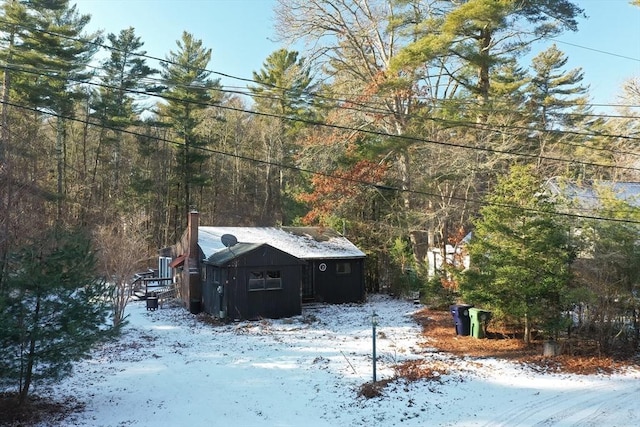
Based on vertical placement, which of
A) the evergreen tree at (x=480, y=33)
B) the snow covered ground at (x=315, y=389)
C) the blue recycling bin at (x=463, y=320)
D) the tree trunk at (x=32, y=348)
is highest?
the evergreen tree at (x=480, y=33)

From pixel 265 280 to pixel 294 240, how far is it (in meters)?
4.53

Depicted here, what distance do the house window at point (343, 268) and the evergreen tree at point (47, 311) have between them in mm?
13591

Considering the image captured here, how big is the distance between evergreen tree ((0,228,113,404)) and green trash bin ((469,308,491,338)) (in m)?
9.36

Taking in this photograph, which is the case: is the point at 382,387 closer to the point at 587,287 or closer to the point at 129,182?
the point at 587,287

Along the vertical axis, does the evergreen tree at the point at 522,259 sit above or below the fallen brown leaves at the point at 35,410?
above

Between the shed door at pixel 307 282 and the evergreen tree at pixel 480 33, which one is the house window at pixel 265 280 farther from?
the evergreen tree at pixel 480 33

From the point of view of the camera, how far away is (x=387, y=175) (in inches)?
899

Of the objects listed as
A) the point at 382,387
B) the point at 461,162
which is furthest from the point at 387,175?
the point at 382,387

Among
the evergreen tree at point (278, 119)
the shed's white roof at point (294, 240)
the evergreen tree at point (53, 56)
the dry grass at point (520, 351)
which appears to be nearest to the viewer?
the dry grass at point (520, 351)

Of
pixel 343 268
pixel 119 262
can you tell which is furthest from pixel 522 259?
pixel 119 262

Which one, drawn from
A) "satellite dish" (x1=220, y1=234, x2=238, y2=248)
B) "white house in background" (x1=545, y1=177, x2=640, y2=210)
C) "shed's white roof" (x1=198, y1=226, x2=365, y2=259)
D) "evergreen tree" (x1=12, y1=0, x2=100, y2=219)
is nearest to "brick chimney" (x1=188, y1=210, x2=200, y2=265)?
"shed's white roof" (x1=198, y1=226, x2=365, y2=259)

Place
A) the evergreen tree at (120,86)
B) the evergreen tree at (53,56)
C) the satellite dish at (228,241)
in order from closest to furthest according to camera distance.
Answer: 1. the satellite dish at (228,241)
2. the evergreen tree at (53,56)
3. the evergreen tree at (120,86)

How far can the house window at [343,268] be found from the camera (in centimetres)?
2027

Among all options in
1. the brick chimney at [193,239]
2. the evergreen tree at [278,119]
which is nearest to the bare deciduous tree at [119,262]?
the brick chimney at [193,239]
